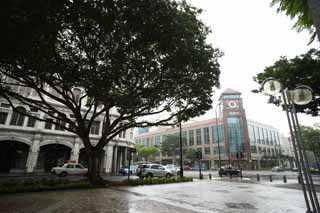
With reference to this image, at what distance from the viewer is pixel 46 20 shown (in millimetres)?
5859

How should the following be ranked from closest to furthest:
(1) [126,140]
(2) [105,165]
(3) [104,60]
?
(3) [104,60]
(2) [105,165]
(1) [126,140]

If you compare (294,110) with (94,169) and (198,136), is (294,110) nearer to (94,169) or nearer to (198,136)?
(94,169)

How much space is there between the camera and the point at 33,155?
2366 centimetres

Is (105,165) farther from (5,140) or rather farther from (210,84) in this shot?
(210,84)

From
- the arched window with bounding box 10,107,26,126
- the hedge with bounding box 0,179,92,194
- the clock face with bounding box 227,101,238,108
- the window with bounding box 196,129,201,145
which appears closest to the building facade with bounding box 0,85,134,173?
the arched window with bounding box 10,107,26,126

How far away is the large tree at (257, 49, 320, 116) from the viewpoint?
455 inches

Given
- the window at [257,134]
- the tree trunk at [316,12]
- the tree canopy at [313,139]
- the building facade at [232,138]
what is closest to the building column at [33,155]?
the tree trunk at [316,12]

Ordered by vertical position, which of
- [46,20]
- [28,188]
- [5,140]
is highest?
[46,20]

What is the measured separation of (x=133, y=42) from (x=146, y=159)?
246 ft

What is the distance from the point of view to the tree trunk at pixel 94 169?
13.7 meters

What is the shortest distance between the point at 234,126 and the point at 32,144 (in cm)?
5153

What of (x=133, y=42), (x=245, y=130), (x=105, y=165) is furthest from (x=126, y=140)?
(x=245, y=130)

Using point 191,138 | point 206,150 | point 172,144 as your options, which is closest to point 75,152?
point 172,144

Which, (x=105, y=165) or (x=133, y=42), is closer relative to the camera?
(x=133, y=42)
